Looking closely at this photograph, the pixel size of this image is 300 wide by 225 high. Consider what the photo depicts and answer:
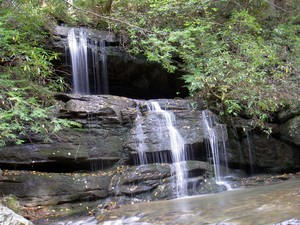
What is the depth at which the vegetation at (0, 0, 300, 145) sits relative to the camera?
287 inches

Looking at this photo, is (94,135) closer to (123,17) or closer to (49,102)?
(49,102)

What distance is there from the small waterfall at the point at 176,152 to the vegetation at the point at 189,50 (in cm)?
141

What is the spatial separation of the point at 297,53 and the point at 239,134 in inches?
150

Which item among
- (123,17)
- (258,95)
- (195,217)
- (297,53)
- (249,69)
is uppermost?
(123,17)

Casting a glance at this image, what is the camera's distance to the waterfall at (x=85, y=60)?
1096cm

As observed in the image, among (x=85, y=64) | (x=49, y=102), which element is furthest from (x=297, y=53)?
(x=49, y=102)

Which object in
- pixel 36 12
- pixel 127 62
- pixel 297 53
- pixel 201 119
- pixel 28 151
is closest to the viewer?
pixel 28 151

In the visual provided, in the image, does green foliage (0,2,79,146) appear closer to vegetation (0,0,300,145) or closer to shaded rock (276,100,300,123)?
vegetation (0,0,300,145)

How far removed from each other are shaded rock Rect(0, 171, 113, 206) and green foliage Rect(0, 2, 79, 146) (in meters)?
0.90

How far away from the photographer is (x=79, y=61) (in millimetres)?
11039

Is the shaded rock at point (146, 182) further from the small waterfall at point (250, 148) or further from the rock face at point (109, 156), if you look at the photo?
the small waterfall at point (250, 148)

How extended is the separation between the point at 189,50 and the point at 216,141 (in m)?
3.52

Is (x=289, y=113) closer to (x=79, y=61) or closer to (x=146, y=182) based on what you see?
(x=146, y=182)

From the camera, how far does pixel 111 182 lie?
732 centimetres
